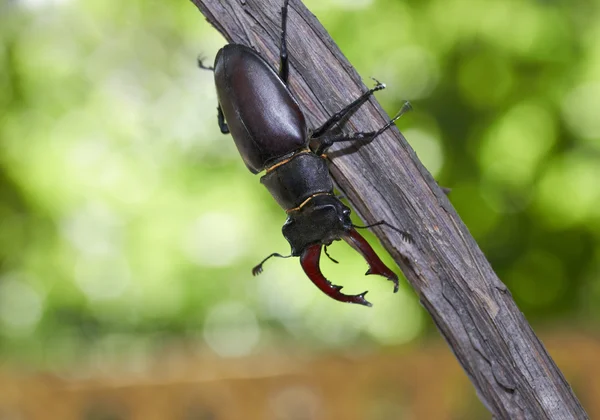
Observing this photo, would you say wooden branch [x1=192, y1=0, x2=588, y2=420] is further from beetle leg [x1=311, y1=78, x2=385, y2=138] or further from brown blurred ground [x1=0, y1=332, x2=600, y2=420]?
brown blurred ground [x1=0, y1=332, x2=600, y2=420]

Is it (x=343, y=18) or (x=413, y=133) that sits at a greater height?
(x=343, y=18)

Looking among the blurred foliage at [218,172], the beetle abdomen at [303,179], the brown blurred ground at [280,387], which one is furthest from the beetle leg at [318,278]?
the blurred foliage at [218,172]

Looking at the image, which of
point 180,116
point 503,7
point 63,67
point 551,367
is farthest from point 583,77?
point 63,67

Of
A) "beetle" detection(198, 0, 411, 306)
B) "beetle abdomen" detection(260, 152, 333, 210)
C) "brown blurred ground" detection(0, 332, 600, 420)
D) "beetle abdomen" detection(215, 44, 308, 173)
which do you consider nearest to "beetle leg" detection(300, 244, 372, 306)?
"beetle" detection(198, 0, 411, 306)

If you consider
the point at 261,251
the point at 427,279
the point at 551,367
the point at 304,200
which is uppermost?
the point at 261,251

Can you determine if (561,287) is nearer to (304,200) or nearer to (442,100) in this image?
(442,100)

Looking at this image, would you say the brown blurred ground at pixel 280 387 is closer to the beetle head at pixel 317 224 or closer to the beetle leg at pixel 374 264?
the beetle head at pixel 317 224

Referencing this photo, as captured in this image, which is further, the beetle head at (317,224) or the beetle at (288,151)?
the beetle head at (317,224)
